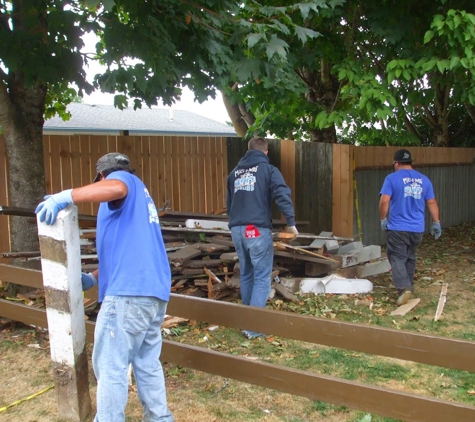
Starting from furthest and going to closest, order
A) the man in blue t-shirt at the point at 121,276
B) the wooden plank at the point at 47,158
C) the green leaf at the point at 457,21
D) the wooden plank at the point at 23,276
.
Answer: the wooden plank at the point at 47,158 < the green leaf at the point at 457,21 < the wooden plank at the point at 23,276 < the man in blue t-shirt at the point at 121,276

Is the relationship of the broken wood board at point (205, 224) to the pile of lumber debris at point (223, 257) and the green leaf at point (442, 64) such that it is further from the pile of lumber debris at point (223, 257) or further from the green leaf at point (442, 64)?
the green leaf at point (442, 64)

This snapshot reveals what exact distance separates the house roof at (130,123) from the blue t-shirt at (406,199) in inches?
510

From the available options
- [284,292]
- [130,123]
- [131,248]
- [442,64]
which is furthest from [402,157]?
[130,123]

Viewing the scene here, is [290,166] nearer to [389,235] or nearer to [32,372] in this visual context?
Answer: [389,235]

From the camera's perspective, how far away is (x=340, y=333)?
3.31m

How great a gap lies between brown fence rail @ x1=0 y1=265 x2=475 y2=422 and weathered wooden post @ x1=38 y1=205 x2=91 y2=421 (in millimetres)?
741

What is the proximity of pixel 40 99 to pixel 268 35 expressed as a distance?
2913mm

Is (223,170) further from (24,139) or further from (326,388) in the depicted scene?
(326,388)

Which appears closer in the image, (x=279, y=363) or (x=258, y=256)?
(x=279, y=363)

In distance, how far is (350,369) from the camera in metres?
4.75

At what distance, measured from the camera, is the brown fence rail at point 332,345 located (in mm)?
2979

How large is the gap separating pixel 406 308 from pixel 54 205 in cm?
471

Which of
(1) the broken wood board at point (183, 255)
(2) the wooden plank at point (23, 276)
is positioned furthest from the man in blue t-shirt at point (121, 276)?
(1) the broken wood board at point (183, 255)

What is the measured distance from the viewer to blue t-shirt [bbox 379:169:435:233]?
269 inches
